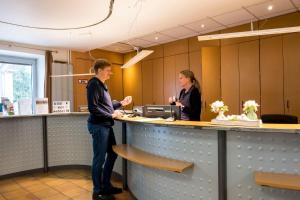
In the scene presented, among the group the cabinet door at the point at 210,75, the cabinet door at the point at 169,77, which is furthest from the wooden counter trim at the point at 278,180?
the cabinet door at the point at 169,77

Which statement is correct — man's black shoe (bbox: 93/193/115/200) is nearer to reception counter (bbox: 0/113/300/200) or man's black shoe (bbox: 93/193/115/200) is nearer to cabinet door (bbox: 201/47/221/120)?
reception counter (bbox: 0/113/300/200)

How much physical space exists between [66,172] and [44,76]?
3.09m

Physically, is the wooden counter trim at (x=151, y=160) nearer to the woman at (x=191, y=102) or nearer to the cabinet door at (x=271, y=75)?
the woman at (x=191, y=102)

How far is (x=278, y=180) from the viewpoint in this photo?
60.9 inches

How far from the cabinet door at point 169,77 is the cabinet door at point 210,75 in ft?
3.09

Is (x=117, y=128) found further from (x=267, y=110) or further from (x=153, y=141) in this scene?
(x=267, y=110)

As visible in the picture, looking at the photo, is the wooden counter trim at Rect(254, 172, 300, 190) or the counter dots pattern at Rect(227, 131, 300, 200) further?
the counter dots pattern at Rect(227, 131, 300, 200)

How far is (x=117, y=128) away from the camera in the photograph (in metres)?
3.27

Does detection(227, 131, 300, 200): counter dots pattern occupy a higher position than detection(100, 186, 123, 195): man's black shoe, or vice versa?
detection(227, 131, 300, 200): counter dots pattern

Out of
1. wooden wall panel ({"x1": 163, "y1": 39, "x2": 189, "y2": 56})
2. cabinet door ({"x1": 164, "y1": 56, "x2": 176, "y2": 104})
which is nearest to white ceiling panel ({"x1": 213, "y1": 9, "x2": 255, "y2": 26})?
wooden wall panel ({"x1": 163, "y1": 39, "x2": 189, "y2": 56})

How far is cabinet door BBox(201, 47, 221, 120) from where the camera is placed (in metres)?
5.00

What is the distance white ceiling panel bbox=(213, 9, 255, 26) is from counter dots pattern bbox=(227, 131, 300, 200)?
2.85m

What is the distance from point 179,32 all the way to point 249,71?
1.68 m

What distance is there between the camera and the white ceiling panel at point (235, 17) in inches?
157
